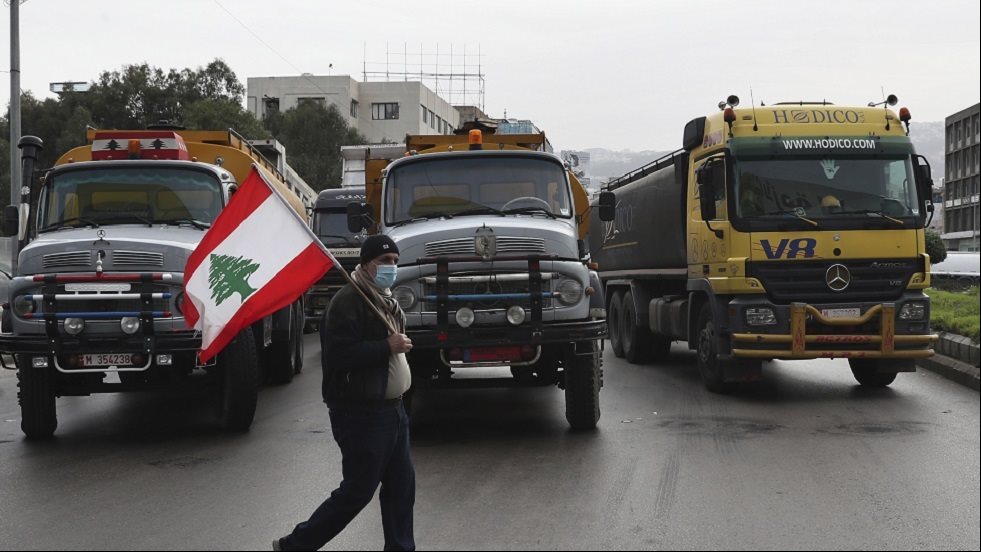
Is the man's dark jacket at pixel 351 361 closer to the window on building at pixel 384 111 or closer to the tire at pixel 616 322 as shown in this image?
the tire at pixel 616 322

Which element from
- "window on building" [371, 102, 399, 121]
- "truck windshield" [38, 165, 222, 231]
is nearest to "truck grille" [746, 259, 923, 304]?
"truck windshield" [38, 165, 222, 231]

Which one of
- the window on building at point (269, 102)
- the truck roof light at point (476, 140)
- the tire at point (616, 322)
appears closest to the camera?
the truck roof light at point (476, 140)

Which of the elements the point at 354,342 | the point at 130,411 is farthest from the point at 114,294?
the point at 354,342

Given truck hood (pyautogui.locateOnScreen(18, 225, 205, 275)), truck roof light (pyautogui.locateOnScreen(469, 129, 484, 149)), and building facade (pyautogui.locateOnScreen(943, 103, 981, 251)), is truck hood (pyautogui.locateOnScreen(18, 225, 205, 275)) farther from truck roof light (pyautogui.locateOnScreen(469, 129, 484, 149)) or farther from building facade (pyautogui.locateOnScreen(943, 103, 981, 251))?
building facade (pyautogui.locateOnScreen(943, 103, 981, 251))

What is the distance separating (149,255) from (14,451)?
2.09 meters

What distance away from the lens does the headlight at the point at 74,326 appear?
965 cm

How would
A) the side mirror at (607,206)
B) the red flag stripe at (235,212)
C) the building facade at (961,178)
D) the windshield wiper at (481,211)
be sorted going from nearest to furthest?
1. the red flag stripe at (235,212)
2. the windshield wiper at (481,211)
3. the side mirror at (607,206)
4. the building facade at (961,178)

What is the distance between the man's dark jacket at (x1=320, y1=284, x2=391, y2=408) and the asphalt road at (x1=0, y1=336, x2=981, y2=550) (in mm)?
1084

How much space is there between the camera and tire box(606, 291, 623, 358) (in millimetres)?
17859

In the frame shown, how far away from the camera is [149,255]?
9.91 m

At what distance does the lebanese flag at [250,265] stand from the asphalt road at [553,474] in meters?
1.30

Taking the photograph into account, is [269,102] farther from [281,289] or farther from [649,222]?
[281,289]

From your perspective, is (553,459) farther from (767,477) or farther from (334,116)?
(334,116)

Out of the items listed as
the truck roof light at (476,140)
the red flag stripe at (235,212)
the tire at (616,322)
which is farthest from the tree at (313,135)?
the red flag stripe at (235,212)
